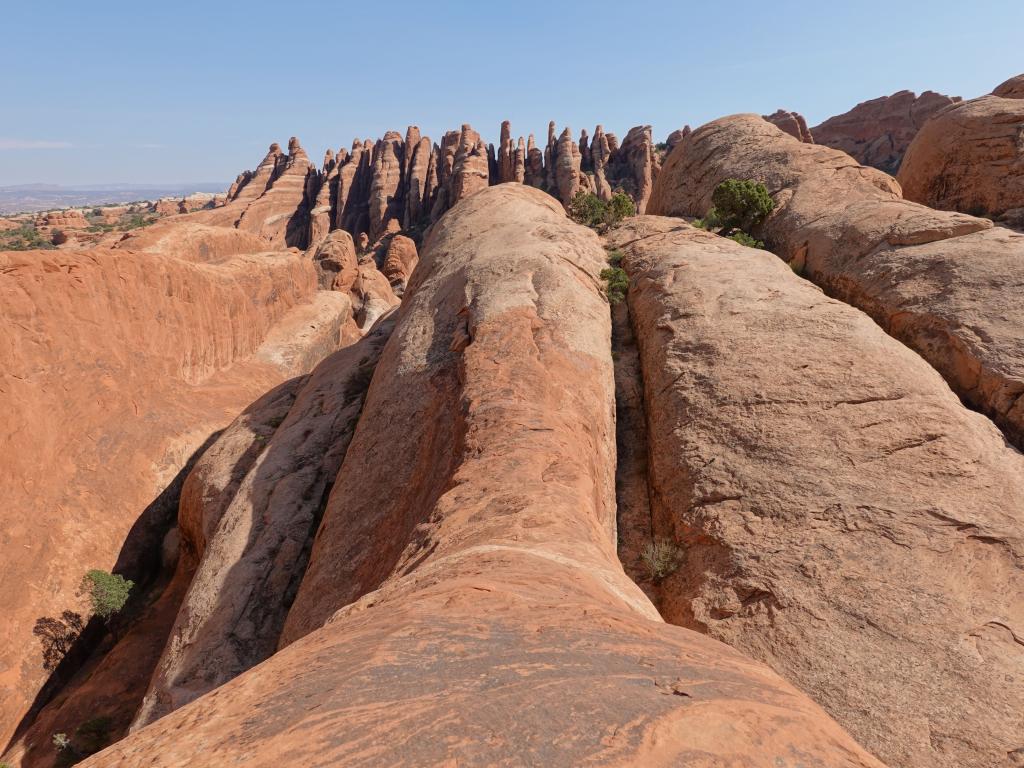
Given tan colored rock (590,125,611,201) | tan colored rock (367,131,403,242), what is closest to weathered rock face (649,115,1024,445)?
tan colored rock (590,125,611,201)

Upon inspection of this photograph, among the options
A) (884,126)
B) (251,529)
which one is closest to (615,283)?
(251,529)

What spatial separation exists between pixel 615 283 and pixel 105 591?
59.1 feet

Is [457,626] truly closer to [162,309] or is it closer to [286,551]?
[286,551]

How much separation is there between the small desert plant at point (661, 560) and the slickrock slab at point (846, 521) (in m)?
0.15

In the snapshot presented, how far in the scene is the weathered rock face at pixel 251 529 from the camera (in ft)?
34.6

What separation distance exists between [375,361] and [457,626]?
1459 centimetres

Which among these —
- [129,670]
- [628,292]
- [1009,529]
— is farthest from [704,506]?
[129,670]

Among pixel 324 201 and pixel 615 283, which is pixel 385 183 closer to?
pixel 324 201

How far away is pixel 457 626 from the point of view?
4836 mm

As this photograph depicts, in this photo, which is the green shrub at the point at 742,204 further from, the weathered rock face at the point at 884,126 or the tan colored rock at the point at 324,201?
the tan colored rock at the point at 324,201

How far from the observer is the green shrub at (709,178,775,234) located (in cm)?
2119

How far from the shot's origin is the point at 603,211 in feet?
80.0

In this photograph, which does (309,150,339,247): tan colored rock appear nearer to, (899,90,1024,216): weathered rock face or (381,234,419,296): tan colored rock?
(381,234,419,296): tan colored rock

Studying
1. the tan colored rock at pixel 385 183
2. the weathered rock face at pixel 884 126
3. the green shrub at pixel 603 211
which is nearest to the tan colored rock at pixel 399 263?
the green shrub at pixel 603 211
